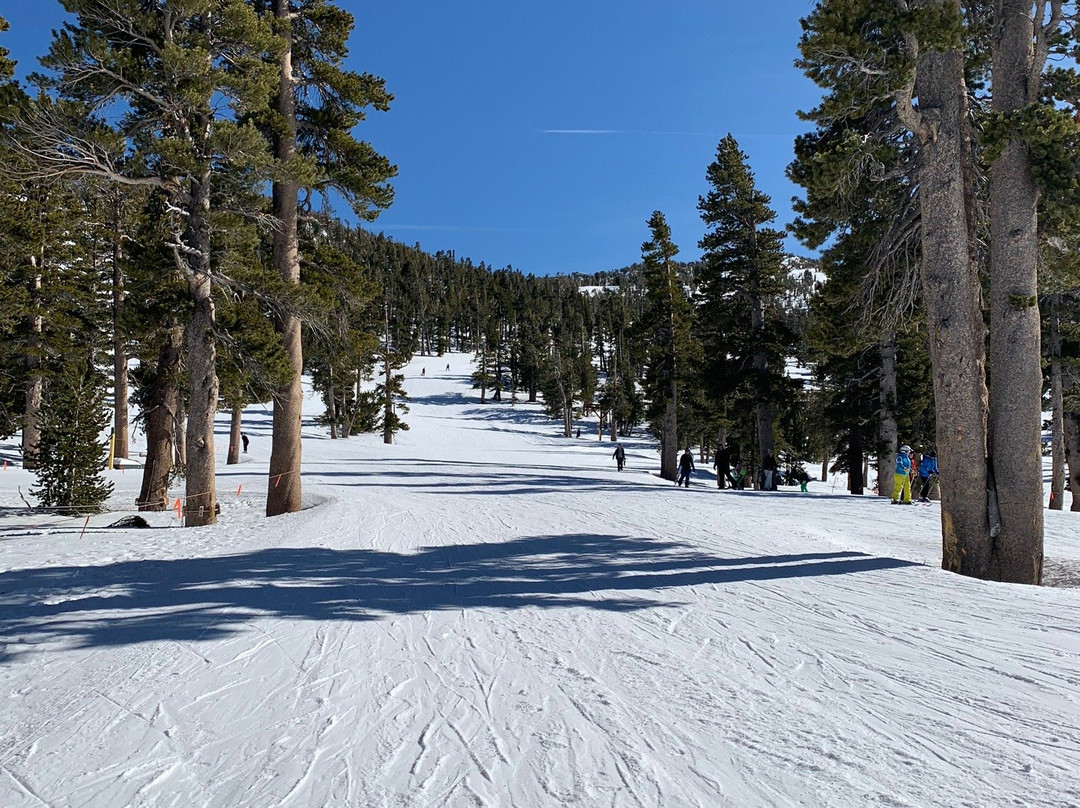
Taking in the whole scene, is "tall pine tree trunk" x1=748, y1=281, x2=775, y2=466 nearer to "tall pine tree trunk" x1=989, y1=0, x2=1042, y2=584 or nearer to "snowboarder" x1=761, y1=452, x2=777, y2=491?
"snowboarder" x1=761, y1=452, x2=777, y2=491

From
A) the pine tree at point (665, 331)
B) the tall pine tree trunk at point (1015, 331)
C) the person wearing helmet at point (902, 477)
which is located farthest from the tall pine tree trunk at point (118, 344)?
the tall pine tree trunk at point (1015, 331)

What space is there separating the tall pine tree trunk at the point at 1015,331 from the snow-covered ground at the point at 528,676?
1.39 meters

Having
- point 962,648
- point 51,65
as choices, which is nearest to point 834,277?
point 962,648

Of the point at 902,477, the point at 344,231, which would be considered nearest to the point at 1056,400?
the point at 902,477

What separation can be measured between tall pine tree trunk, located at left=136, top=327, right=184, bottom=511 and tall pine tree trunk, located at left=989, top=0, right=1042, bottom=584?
15967 millimetres

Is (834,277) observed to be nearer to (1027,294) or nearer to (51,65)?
(1027,294)

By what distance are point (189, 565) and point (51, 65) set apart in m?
8.28

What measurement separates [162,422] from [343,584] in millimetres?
11168

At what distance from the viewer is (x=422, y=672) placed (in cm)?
437

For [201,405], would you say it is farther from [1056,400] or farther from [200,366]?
[1056,400]

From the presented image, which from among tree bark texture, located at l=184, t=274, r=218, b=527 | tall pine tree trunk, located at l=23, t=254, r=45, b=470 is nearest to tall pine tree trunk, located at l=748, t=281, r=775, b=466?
tree bark texture, located at l=184, t=274, r=218, b=527

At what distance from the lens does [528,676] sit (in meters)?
4.29

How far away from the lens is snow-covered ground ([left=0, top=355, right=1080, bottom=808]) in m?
2.98

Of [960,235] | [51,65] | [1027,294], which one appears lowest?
[1027,294]
